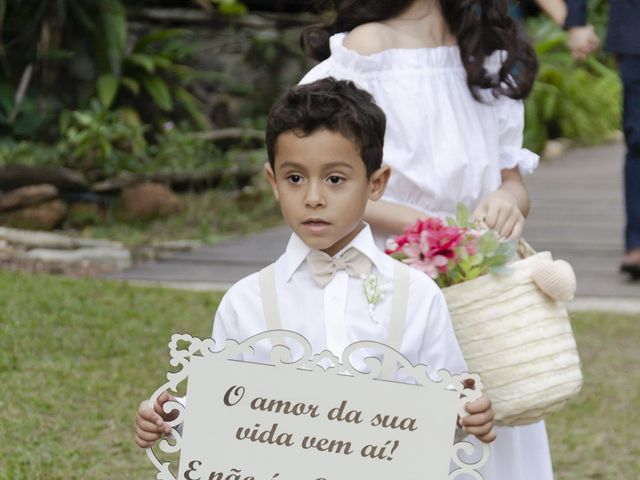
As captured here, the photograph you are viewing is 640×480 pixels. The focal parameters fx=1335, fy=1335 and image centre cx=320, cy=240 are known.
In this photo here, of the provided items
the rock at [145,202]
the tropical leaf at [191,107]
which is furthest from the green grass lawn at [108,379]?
the tropical leaf at [191,107]

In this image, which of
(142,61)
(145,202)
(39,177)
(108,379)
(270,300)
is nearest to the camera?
(270,300)

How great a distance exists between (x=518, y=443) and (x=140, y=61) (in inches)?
267

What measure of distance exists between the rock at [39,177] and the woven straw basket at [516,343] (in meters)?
5.42

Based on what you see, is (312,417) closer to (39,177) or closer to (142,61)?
(39,177)

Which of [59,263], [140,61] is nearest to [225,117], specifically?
[140,61]

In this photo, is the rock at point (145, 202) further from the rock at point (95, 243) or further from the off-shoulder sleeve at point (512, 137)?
the off-shoulder sleeve at point (512, 137)

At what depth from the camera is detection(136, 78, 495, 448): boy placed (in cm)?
236

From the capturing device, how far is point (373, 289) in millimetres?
2391

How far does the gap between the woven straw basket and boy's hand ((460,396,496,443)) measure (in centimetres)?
27

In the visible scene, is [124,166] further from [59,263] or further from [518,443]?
[518,443]

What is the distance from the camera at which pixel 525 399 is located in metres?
2.53

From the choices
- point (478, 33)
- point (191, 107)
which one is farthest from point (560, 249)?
point (478, 33)

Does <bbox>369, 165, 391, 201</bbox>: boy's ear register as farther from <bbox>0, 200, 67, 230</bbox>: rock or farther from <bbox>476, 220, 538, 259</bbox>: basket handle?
<bbox>0, 200, 67, 230</bbox>: rock

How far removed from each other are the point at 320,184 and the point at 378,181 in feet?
0.55
